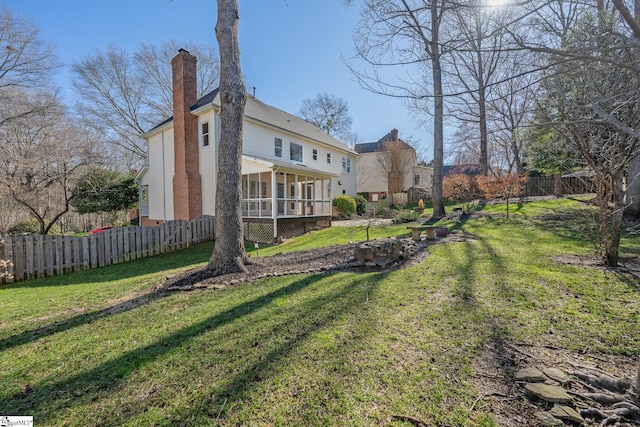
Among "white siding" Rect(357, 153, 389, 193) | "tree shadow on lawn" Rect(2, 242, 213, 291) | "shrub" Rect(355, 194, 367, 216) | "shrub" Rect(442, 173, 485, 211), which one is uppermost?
"white siding" Rect(357, 153, 389, 193)

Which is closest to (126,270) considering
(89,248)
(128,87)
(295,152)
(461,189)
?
(89,248)

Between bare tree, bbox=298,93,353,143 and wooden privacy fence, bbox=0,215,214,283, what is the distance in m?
27.2

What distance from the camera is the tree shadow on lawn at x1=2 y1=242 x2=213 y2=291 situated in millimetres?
7750

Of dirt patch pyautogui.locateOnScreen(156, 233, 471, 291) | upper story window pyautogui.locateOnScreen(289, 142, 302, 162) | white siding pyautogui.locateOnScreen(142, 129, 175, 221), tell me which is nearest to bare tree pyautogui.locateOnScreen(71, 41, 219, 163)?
white siding pyautogui.locateOnScreen(142, 129, 175, 221)

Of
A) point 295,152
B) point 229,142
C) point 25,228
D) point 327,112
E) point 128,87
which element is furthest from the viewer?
point 327,112

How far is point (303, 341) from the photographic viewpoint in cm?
311

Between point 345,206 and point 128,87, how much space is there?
867 inches

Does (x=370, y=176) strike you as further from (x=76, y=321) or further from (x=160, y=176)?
(x=76, y=321)

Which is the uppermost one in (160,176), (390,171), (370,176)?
(390,171)

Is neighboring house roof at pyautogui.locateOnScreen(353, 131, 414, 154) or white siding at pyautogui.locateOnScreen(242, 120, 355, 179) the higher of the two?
neighboring house roof at pyautogui.locateOnScreen(353, 131, 414, 154)

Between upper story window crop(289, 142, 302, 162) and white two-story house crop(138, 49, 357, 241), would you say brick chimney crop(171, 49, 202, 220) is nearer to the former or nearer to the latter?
white two-story house crop(138, 49, 357, 241)

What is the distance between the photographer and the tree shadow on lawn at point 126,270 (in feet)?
25.4

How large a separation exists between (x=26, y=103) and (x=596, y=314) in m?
23.2

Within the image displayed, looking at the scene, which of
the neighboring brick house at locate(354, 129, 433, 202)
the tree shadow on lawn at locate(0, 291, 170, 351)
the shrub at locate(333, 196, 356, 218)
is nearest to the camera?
the tree shadow on lawn at locate(0, 291, 170, 351)
